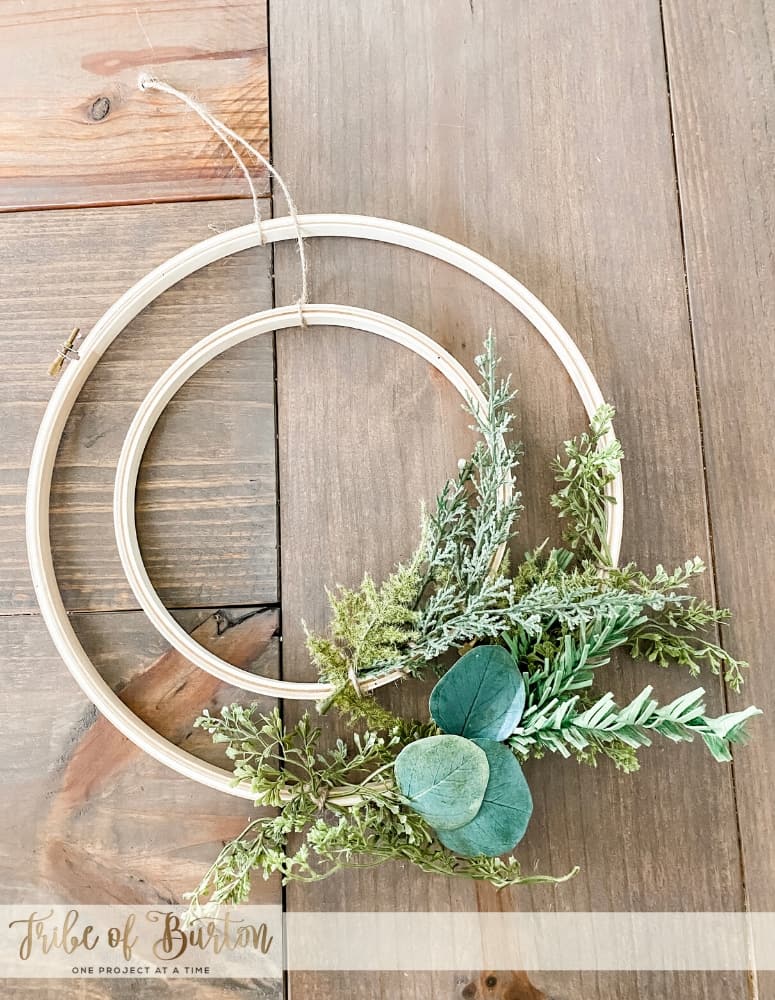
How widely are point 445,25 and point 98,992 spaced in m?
1.28

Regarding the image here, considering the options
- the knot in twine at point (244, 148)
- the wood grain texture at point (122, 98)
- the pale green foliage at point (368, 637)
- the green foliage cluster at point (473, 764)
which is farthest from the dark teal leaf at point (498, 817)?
the wood grain texture at point (122, 98)

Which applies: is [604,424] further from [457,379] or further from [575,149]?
[575,149]

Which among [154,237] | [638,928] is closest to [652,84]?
[154,237]

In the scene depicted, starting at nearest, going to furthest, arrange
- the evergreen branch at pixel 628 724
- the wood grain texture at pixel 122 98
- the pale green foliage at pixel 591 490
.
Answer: the evergreen branch at pixel 628 724
the pale green foliage at pixel 591 490
the wood grain texture at pixel 122 98

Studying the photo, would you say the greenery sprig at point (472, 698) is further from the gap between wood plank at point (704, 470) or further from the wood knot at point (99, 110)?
the wood knot at point (99, 110)

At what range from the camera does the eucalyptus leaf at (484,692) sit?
32.9 inches

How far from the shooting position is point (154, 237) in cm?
104

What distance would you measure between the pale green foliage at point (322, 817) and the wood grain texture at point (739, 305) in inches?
13.1

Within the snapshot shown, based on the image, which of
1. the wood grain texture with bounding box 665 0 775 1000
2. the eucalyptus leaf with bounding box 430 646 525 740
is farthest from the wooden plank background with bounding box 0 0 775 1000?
the eucalyptus leaf with bounding box 430 646 525 740

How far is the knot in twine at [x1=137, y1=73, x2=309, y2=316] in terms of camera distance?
97cm

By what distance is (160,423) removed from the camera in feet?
3.25

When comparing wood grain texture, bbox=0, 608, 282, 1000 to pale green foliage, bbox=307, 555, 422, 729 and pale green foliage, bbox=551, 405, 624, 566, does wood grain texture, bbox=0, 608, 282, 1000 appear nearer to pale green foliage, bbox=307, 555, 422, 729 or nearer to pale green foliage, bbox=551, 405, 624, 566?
pale green foliage, bbox=307, 555, 422, 729

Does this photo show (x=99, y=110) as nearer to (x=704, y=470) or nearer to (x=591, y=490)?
(x=591, y=490)
